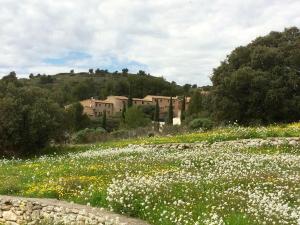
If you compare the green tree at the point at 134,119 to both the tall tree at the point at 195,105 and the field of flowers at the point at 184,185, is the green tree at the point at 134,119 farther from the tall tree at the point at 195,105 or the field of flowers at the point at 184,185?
the field of flowers at the point at 184,185

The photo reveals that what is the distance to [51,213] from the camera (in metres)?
14.3

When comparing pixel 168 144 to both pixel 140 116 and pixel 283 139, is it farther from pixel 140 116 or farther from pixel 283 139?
pixel 140 116

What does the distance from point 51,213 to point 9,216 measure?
2241mm

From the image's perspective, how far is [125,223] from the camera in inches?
452

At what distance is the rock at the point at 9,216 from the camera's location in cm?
1567

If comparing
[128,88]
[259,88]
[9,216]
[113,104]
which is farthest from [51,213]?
[128,88]

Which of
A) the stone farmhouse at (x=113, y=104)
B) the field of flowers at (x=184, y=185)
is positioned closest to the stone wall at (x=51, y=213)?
the field of flowers at (x=184, y=185)

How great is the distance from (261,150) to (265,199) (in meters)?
13.0

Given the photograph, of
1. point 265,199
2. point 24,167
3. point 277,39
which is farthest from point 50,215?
point 277,39

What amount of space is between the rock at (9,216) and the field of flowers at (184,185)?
1.05 meters

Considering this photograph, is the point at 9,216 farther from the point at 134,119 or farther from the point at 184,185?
the point at 134,119

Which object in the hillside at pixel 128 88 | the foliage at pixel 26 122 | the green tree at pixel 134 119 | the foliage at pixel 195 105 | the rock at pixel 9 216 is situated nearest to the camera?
the rock at pixel 9 216

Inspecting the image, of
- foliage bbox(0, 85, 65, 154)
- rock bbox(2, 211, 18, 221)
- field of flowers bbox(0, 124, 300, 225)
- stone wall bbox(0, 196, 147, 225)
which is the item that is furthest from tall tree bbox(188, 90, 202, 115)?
stone wall bbox(0, 196, 147, 225)

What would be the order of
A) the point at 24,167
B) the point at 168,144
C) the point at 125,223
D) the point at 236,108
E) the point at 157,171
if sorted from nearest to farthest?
the point at 125,223 → the point at 157,171 → the point at 24,167 → the point at 168,144 → the point at 236,108
